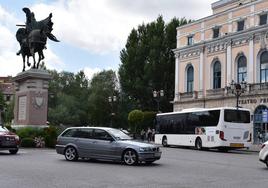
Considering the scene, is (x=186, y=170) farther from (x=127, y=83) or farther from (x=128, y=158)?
(x=127, y=83)

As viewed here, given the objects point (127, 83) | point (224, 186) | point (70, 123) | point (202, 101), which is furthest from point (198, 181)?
point (70, 123)

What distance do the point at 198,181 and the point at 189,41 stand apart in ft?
159

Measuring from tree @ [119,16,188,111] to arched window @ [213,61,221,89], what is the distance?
13.9m

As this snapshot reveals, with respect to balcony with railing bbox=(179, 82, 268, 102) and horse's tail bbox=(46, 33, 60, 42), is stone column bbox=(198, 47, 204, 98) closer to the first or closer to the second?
balcony with railing bbox=(179, 82, 268, 102)

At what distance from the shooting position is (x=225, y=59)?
5494cm

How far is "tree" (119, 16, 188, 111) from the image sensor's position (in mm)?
70188

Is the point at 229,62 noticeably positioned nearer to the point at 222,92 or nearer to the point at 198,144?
the point at 222,92

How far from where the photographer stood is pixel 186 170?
57.1 ft

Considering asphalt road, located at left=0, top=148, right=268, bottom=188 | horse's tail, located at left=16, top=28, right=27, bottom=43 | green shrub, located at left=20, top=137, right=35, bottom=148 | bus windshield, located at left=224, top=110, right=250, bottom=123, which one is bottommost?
asphalt road, located at left=0, top=148, right=268, bottom=188

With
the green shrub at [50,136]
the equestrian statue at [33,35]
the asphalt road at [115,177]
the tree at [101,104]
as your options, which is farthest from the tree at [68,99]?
the asphalt road at [115,177]

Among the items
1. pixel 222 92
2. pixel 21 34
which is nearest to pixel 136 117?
pixel 222 92

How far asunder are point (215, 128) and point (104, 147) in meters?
16.2

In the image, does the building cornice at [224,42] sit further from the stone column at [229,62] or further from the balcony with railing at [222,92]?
the balcony with railing at [222,92]

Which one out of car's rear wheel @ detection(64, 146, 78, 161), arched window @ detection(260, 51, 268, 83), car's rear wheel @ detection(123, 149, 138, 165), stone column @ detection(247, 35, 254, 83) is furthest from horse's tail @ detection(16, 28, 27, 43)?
arched window @ detection(260, 51, 268, 83)
